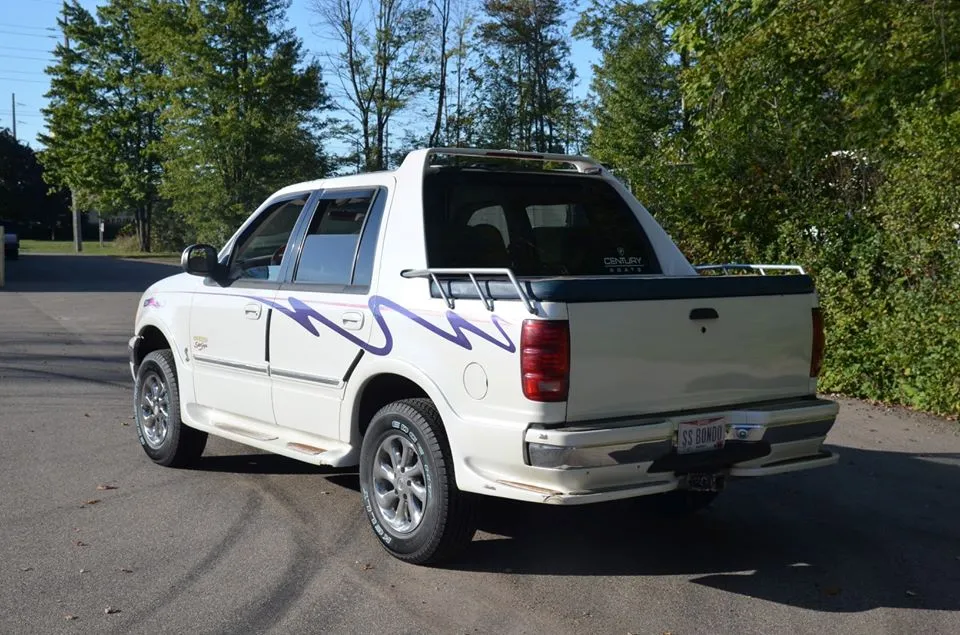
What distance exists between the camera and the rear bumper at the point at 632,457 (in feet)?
15.3

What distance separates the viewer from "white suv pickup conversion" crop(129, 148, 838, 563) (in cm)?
477

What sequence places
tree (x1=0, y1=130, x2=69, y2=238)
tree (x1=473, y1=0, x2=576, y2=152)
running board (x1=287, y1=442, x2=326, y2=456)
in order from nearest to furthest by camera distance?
running board (x1=287, y1=442, x2=326, y2=456), tree (x1=473, y1=0, x2=576, y2=152), tree (x1=0, y1=130, x2=69, y2=238)

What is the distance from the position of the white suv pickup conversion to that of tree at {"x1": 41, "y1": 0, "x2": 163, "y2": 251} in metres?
50.1

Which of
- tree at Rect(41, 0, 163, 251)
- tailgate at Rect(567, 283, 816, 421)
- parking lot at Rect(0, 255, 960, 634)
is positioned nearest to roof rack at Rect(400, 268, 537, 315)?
tailgate at Rect(567, 283, 816, 421)

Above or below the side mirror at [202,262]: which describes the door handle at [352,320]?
below

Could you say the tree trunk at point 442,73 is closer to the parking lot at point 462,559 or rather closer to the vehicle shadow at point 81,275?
the vehicle shadow at point 81,275

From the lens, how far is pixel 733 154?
12.2m

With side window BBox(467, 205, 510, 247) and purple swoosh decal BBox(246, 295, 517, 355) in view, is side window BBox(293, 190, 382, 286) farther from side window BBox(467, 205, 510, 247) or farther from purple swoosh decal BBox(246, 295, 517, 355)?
side window BBox(467, 205, 510, 247)

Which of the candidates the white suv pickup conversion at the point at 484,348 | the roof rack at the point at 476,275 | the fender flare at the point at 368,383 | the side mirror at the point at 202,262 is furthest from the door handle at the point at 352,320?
the side mirror at the point at 202,262

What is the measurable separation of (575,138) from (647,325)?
33245 millimetres

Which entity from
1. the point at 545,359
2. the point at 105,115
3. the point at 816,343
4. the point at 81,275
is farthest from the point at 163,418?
the point at 105,115

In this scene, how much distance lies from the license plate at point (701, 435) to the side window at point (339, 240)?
1.89 metres

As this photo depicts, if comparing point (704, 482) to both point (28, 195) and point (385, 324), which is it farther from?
point (28, 195)

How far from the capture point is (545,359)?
466cm
